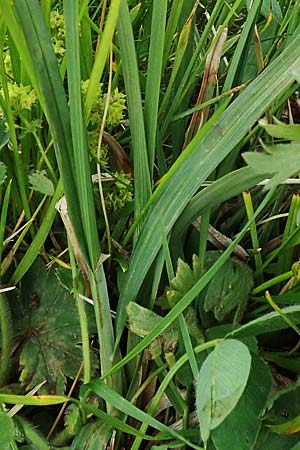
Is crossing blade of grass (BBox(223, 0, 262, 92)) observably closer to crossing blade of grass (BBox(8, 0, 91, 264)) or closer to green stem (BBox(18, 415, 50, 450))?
crossing blade of grass (BBox(8, 0, 91, 264))

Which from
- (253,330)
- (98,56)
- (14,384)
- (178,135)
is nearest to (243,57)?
(178,135)

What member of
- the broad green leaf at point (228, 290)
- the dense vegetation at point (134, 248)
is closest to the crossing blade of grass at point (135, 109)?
the dense vegetation at point (134, 248)

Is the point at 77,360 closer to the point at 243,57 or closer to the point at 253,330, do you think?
the point at 253,330

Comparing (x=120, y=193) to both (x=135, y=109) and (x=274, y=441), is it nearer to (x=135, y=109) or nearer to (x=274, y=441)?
(x=135, y=109)

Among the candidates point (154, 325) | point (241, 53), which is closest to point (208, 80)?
point (241, 53)

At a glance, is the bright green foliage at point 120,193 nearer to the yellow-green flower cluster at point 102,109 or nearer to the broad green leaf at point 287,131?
the yellow-green flower cluster at point 102,109

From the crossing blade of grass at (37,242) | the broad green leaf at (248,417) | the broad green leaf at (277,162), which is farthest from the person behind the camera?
the crossing blade of grass at (37,242)

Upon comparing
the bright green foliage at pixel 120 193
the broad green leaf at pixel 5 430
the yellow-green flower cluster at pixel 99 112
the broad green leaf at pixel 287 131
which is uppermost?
the broad green leaf at pixel 287 131
